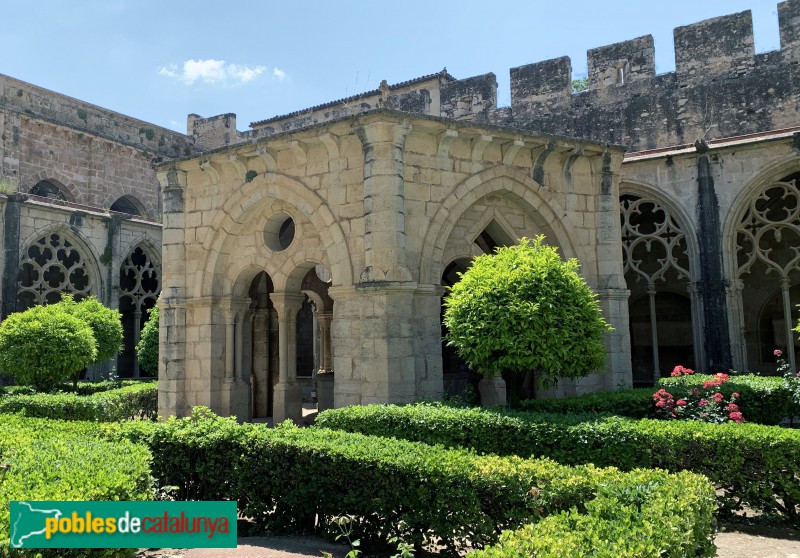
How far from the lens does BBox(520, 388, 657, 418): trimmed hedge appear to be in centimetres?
760

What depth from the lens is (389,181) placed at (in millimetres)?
8305

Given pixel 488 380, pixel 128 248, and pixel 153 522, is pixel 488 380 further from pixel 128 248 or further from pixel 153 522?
pixel 128 248

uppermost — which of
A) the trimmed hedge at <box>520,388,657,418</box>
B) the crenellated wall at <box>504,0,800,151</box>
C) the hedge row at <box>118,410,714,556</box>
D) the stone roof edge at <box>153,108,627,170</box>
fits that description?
the crenellated wall at <box>504,0,800,151</box>

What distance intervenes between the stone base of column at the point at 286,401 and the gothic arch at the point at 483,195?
3.06 m

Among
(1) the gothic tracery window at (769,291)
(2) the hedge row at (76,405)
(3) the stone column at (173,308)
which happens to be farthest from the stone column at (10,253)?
(1) the gothic tracery window at (769,291)

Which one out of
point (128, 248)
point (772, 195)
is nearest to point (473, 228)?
point (772, 195)

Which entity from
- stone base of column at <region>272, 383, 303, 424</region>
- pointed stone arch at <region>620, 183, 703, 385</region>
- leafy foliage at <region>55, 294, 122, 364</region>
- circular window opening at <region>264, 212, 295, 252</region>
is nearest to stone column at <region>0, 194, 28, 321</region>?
leafy foliage at <region>55, 294, 122, 364</region>

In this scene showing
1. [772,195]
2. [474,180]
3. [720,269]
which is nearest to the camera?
[474,180]

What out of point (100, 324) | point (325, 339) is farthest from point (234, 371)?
point (100, 324)

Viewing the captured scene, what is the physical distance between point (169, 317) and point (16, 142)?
13.4 metres

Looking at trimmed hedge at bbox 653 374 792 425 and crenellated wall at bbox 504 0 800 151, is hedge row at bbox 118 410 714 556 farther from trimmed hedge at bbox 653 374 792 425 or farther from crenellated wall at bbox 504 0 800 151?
crenellated wall at bbox 504 0 800 151

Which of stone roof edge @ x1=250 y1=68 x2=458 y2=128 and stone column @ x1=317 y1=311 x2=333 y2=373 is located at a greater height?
stone roof edge @ x1=250 y1=68 x2=458 y2=128

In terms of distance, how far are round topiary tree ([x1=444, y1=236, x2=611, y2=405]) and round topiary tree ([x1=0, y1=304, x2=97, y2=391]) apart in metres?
7.42

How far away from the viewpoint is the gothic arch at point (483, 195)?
28.6ft
